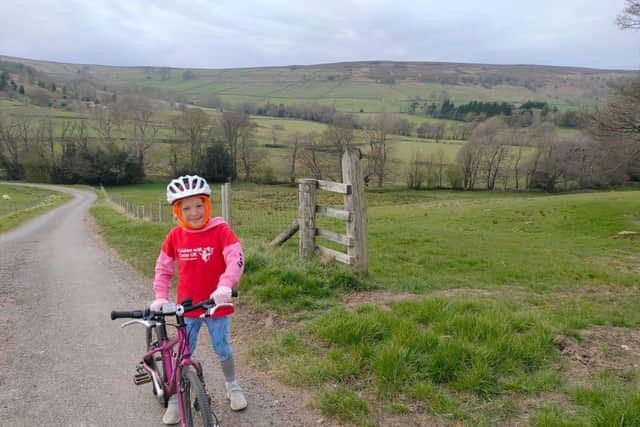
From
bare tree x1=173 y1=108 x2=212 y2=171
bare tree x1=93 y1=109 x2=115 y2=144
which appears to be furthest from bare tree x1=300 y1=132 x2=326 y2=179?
bare tree x1=93 y1=109 x2=115 y2=144

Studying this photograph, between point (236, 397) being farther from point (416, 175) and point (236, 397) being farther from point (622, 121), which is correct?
point (416, 175)

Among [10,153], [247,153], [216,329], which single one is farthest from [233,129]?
[216,329]

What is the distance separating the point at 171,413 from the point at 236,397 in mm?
563

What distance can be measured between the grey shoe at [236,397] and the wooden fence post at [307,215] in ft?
12.7

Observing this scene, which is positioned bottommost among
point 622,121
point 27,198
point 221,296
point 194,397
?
point 27,198

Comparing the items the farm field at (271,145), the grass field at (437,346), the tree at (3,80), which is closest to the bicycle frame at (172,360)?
the grass field at (437,346)

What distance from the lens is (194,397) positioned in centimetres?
333

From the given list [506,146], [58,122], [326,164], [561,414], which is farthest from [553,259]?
[58,122]

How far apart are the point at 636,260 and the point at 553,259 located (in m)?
3.59

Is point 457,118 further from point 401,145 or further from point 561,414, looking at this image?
point 561,414

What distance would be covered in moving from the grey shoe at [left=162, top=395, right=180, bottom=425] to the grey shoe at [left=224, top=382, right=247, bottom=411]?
0.47 m

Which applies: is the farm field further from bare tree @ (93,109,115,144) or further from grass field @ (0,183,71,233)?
grass field @ (0,183,71,233)

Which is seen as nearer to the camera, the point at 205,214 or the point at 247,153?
the point at 205,214

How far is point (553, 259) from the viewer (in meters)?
13.7
